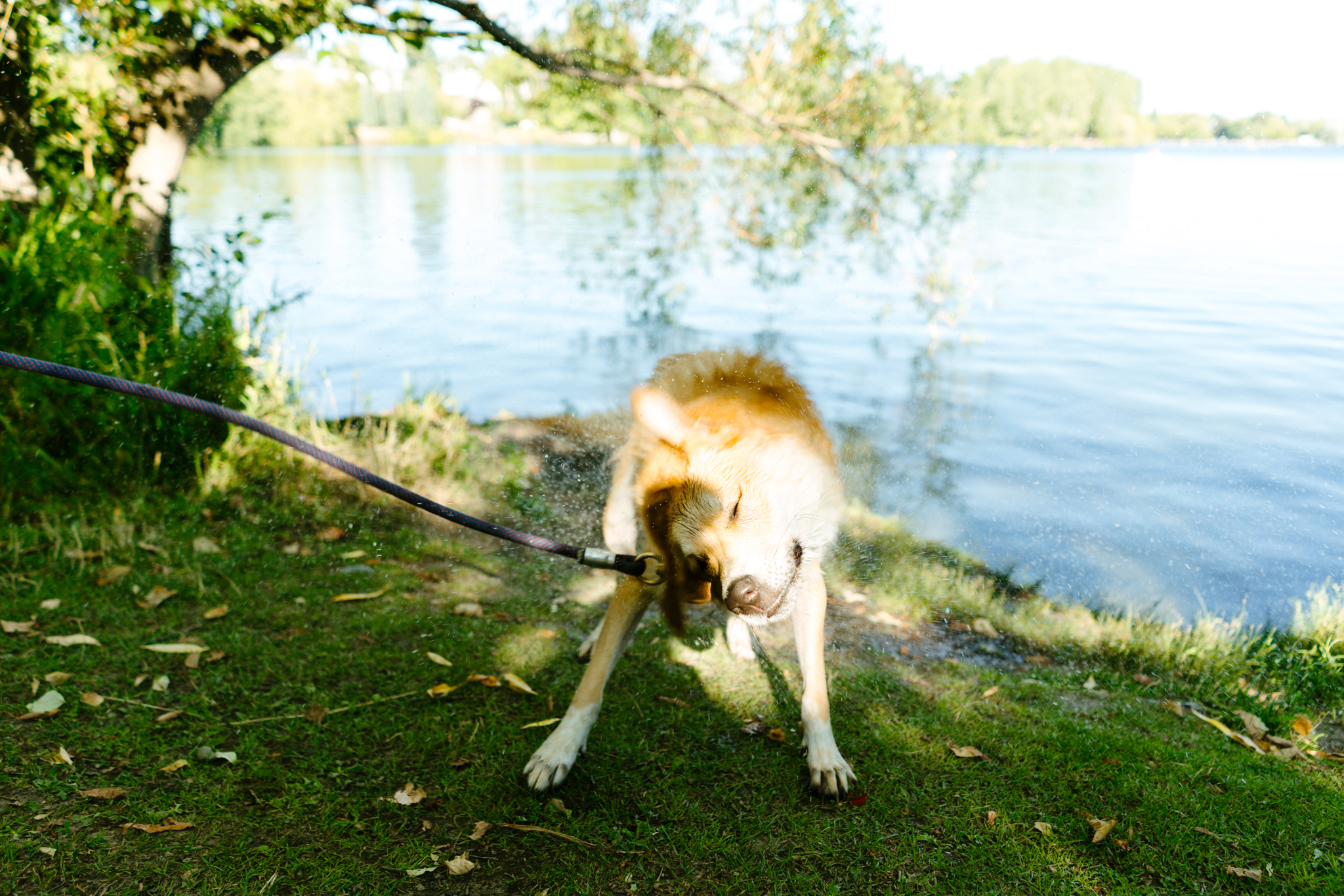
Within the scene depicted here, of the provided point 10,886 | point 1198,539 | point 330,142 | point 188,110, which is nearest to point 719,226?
point 188,110

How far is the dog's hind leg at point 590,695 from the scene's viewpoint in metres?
3.10

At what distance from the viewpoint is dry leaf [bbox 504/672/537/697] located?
12.4ft

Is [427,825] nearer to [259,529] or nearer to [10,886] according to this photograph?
[10,886]

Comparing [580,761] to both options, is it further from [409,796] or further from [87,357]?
[87,357]

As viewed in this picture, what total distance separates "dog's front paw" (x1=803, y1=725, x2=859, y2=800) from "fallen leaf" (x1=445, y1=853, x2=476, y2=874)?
1381 mm

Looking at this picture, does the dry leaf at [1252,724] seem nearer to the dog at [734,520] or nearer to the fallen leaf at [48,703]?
the dog at [734,520]

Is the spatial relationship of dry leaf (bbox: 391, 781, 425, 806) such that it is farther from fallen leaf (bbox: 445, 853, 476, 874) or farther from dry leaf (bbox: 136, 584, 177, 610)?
dry leaf (bbox: 136, 584, 177, 610)

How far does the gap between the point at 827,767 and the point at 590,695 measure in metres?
1.04

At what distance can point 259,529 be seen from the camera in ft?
17.4

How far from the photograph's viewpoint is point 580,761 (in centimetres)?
326

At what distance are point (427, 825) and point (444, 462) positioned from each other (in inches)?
160

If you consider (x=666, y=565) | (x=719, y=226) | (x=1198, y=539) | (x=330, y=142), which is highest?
(x=330, y=142)

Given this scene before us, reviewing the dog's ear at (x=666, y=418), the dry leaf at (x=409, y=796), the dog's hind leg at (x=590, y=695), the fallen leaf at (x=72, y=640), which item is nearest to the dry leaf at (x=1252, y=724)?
the dog's hind leg at (x=590, y=695)

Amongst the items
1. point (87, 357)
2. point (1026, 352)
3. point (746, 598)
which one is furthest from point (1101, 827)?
point (1026, 352)
